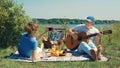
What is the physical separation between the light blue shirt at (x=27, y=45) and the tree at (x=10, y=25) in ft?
7.29

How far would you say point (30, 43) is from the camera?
9.61 metres

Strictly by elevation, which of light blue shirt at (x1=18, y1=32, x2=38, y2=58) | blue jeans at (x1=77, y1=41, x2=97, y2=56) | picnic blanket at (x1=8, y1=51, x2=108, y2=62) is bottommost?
picnic blanket at (x1=8, y1=51, x2=108, y2=62)

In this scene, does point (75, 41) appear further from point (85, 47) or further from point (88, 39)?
point (85, 47)

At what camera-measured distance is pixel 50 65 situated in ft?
28.9

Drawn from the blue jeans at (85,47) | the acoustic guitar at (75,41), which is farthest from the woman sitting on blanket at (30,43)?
the acoustic guitar at (75,41)

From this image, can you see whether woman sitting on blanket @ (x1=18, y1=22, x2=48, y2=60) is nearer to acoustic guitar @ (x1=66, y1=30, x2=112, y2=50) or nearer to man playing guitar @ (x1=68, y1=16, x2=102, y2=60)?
man playing guitar @ (x1=68, y1=16, x2=102, y2=60)

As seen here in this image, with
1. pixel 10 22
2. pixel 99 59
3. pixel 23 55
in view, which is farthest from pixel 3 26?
pixel 99 59

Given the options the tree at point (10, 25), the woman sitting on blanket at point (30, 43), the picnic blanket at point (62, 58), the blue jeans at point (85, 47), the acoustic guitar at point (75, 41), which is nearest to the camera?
the woman sitting on blanket at point (30, 43)

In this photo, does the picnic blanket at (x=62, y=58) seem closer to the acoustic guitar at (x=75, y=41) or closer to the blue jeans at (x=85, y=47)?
the blue jeans at (x=85, y=47)

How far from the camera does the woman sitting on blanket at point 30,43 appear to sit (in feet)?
31.1

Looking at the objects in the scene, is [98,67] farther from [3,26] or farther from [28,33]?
[3,26]

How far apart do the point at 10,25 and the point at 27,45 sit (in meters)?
2.76

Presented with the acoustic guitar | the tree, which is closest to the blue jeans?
the acoustic guitar

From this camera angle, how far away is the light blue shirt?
9570mm
